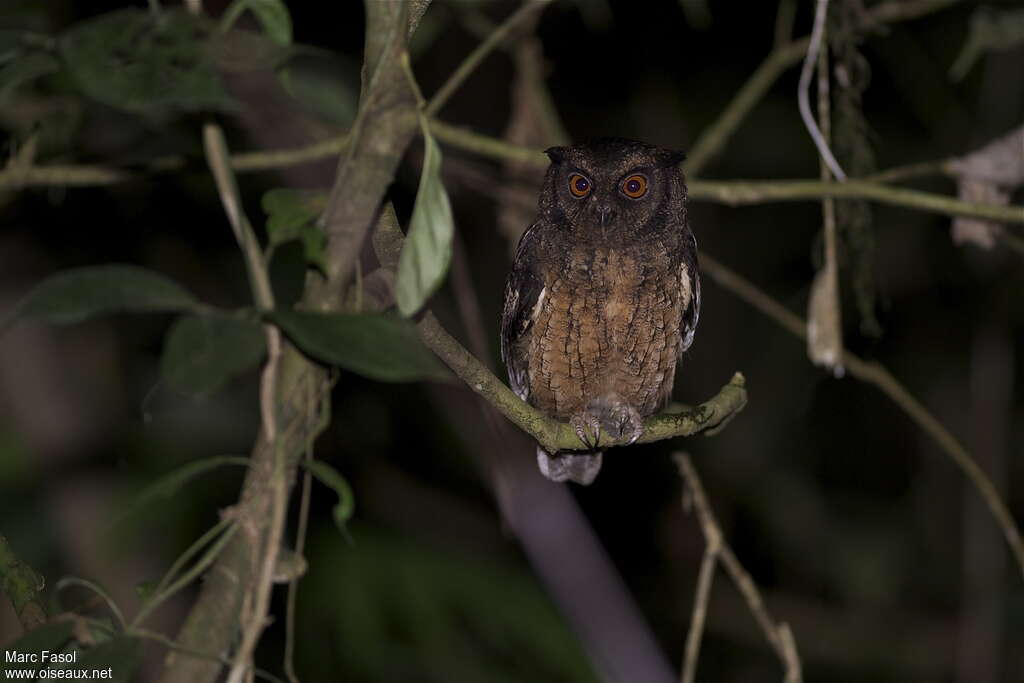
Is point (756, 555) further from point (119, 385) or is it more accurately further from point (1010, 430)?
point (119, 385)

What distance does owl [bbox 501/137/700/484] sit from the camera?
320 centimetres

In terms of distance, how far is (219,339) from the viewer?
3.86 feet

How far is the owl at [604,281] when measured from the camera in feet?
10.5

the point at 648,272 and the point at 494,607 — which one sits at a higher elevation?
the point at 648,272

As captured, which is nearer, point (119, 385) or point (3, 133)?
point (3, 133)

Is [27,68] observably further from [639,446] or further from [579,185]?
[639,446]

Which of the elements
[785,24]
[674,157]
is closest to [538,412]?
[674,157]

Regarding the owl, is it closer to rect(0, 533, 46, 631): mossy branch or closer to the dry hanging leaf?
the dry hanging leaf

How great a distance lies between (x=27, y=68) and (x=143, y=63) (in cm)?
21

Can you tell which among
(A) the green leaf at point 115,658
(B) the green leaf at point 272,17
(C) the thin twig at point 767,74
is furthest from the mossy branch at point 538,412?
(C) the thin twig at point 767,74

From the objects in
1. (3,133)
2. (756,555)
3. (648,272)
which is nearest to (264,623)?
(648,272)

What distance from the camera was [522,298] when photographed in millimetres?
3307

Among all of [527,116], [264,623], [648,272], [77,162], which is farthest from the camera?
[527,116]

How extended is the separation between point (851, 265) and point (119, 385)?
3198 mm
